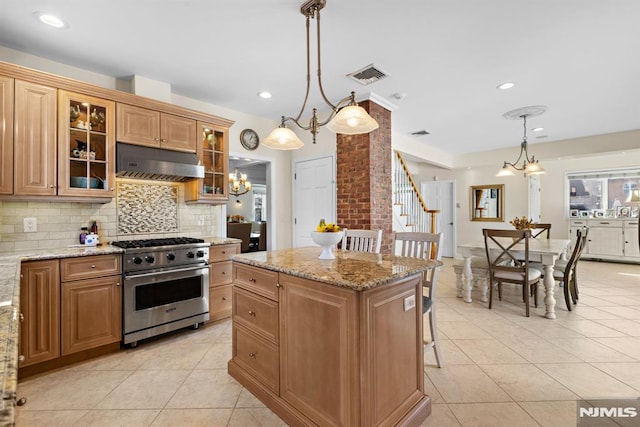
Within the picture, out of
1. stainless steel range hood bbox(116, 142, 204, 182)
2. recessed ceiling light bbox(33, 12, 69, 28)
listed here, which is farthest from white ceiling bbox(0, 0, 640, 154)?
stainless steel range hood bbox(116, 142, 204, 182)

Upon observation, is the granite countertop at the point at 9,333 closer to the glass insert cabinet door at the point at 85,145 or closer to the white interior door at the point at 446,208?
the glass insert cabinet door at the point at 85,145

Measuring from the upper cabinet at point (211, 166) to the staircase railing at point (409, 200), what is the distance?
99.8 inches

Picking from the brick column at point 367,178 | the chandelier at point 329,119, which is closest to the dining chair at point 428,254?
the chandelier at point 329,119

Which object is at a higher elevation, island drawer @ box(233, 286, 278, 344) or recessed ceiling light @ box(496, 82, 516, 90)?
recessed ceiling light @ box(496, 82, 516, 90)

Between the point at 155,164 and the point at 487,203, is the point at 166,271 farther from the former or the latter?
the point at 487,203

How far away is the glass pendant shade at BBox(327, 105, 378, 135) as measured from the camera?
1.90 metres

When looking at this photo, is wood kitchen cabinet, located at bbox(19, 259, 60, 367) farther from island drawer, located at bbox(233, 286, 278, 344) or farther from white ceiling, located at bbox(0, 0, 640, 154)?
white ceiling, located at bbox(0, 0, 640, 154)

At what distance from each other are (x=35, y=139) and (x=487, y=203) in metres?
7.98

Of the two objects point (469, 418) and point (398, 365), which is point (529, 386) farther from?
point (398, 365)

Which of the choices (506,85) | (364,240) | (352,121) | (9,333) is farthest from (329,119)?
(506,85)

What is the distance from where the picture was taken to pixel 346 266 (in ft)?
5.90

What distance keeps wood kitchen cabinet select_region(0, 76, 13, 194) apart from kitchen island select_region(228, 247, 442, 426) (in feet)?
6.49

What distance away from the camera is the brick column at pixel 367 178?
373cm

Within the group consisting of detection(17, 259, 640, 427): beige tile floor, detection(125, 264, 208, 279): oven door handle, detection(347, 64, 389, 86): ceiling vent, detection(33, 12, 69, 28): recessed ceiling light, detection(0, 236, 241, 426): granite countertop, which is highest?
detection(33, 12, 69, 28): recessed ceiling light
